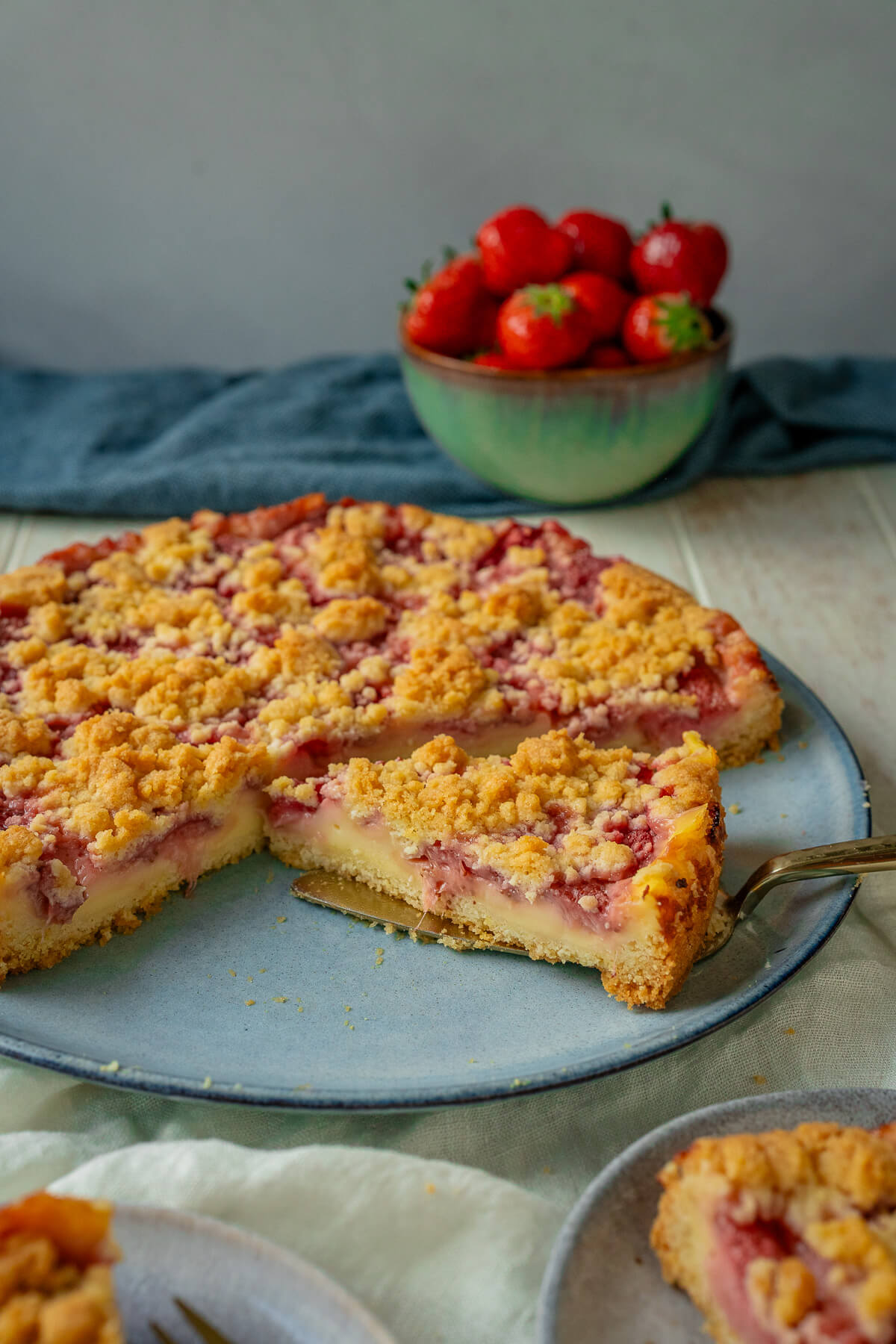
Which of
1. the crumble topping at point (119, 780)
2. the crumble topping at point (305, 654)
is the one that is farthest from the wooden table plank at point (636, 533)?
the crumble topping at point (119, 780)

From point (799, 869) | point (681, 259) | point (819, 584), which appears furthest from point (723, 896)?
point (681, 259)

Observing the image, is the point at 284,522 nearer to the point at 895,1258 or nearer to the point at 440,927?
the point at 440,927

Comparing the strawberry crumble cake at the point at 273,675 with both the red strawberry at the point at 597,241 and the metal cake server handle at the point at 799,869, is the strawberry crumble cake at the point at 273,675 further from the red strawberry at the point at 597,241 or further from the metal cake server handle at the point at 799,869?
the red strawberry at the point at 597,241

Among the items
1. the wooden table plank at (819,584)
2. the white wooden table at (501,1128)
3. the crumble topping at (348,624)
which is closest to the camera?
the white wooden table at (501,1128)

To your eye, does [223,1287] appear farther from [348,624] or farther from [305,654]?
Answer: [348,624]

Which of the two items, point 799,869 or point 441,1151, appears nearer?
point 441,1151

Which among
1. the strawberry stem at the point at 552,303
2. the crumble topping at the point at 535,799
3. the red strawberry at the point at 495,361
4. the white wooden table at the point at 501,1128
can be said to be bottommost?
the white wooden table at the point at 501,1128
